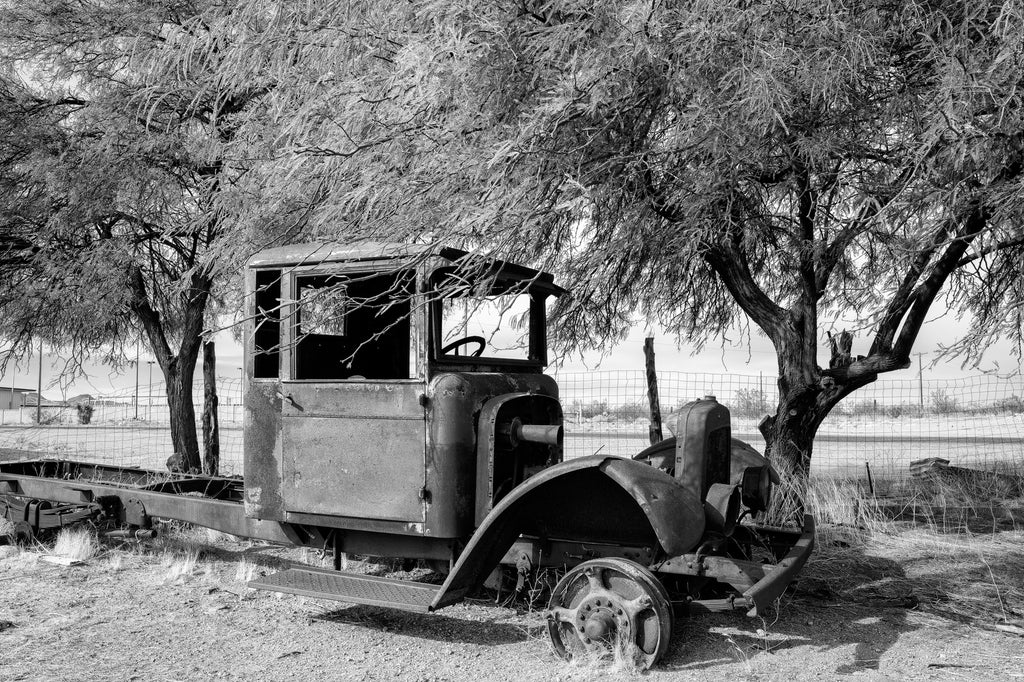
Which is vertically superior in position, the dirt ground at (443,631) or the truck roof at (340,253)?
the truck roof at (340,253)

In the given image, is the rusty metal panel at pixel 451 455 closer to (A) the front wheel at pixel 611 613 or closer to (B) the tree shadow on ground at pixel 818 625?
(A) the front wheel at pixel 611 613

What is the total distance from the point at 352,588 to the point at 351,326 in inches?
77.7

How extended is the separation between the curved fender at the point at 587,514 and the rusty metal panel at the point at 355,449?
46 cm

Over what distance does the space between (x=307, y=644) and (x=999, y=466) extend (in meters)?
10.7

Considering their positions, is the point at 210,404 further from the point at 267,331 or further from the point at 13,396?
the point at 13,396

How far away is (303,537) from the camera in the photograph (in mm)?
4988

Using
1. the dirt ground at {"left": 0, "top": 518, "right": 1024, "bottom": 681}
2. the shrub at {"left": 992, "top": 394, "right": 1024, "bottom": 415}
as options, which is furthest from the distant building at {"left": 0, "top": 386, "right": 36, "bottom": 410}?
the dirt ground at {"left": 0, "top": 518, "right": 1024, "bottom": 681}

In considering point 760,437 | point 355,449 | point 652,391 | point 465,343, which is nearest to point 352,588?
point 355,449

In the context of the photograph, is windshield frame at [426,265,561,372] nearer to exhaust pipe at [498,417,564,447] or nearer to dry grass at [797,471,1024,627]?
exhaust pipe at [498,417,564,447]

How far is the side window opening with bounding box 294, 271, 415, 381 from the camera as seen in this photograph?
475 cm

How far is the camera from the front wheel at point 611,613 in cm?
394

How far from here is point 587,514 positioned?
457 cm

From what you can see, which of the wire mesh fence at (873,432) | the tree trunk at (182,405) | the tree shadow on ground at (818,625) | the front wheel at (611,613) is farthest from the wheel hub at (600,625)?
the tree trunk at (182,405)

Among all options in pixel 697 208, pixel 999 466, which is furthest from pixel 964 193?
pixel 999 466
